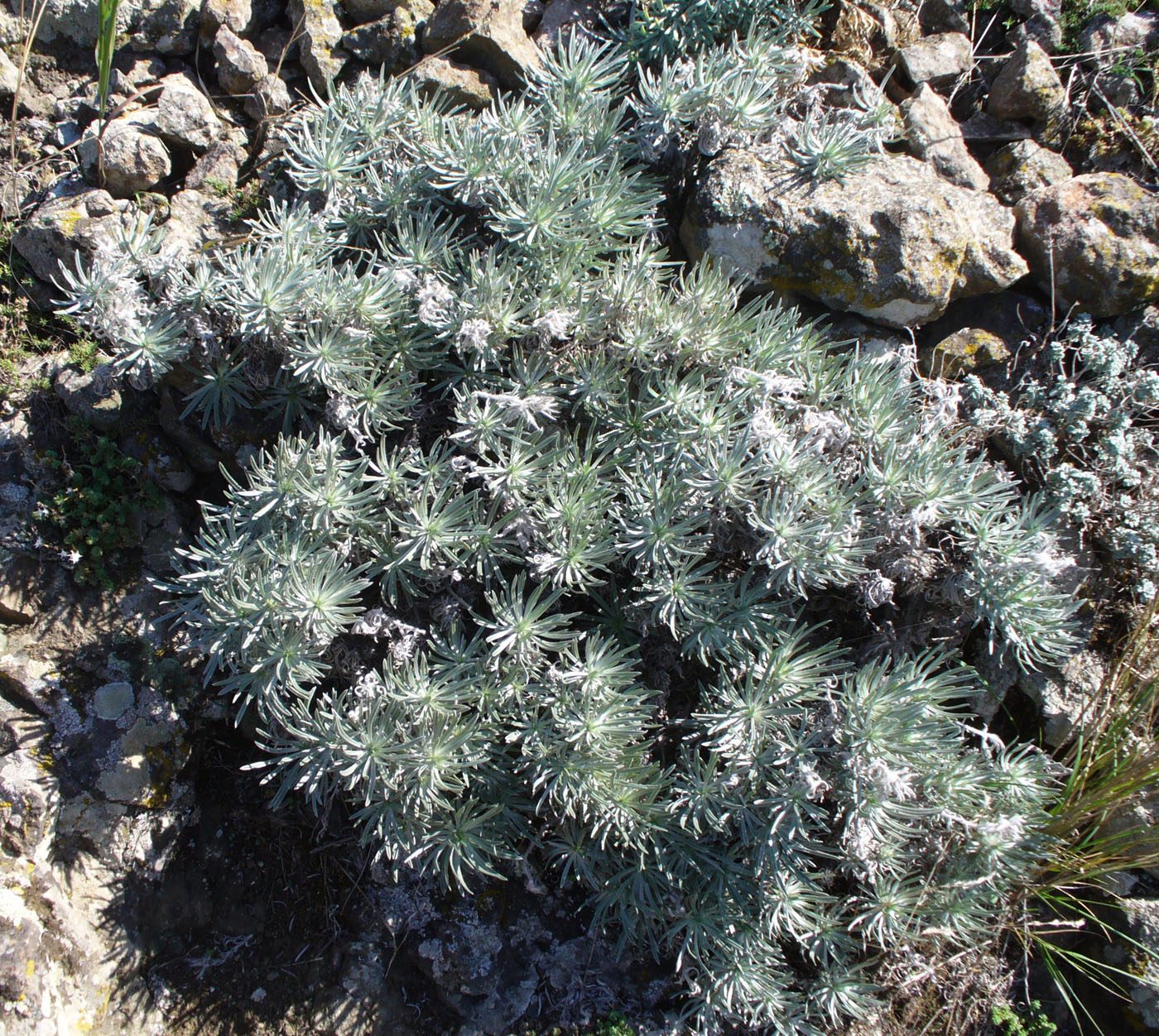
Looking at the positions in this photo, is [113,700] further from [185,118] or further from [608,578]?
[185,118]

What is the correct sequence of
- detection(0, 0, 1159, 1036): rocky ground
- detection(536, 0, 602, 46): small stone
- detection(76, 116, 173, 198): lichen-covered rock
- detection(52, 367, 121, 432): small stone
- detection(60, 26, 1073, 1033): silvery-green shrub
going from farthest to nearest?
detection(536, 0, 602, 46): small stone < detection(76, 116, 173, 198): lichen-covered rock < detection(52, 367, 121, 432): small stone < detection(0, 0, 1159, 1036): rocky ground < detection(60, 26, 1073, 1033): silvery-green shrub

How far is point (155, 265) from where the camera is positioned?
349 centimetres

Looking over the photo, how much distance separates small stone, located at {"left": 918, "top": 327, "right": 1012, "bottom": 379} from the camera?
3.92 meters

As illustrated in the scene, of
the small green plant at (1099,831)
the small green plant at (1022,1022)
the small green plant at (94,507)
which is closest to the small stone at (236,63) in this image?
the small green plant at (94,507)

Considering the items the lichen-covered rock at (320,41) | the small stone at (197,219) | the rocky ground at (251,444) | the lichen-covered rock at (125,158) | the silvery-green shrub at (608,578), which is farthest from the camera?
the lichen-covered rock at (320,41)

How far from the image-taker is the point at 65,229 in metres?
3.85

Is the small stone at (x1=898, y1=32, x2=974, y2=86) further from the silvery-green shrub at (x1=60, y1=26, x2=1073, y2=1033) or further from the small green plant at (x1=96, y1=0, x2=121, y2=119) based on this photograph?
the small green plant at (x1=96, y1=0, x2=121, y2=119)

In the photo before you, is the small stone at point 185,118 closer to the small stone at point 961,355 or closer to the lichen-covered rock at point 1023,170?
the small stone at point 961,355

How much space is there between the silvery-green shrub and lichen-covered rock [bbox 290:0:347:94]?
95 cm

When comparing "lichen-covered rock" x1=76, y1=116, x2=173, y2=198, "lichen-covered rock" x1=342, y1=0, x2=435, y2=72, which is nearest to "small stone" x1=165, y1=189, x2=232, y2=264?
"lichen-covered rock" x1=76, y1=116, x2=173, y2=198

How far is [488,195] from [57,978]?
3435 millimetres

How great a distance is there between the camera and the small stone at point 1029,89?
164 inches

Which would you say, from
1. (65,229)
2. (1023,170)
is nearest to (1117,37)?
(1023,170)

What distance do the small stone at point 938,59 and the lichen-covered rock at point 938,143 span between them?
269 mm
